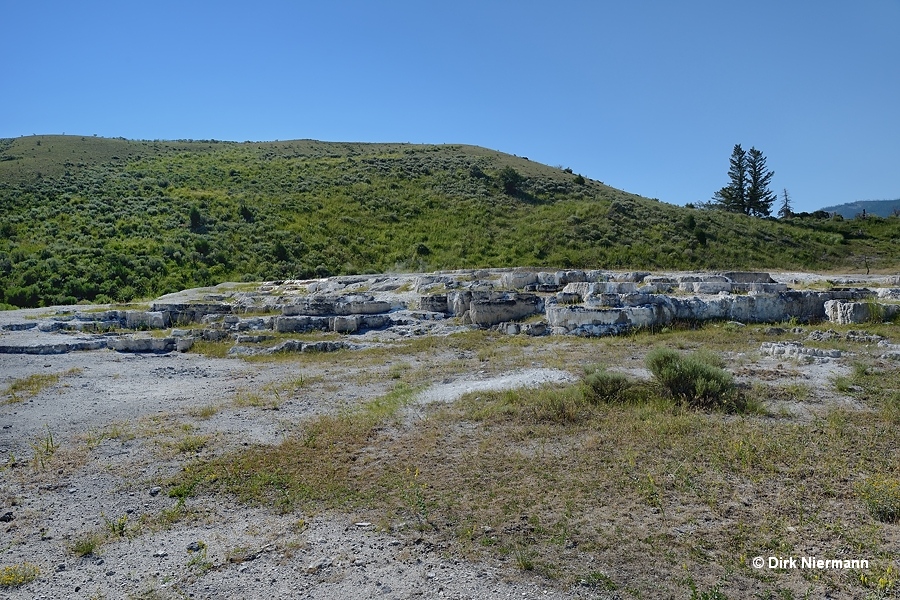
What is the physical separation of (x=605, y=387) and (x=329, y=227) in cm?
3058

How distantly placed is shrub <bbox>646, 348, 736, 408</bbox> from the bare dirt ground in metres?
0.72

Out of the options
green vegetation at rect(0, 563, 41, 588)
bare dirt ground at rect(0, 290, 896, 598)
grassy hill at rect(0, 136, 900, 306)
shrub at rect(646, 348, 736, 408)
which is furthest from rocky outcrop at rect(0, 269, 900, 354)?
green vegetation at rect(0, 563, 41, 588)

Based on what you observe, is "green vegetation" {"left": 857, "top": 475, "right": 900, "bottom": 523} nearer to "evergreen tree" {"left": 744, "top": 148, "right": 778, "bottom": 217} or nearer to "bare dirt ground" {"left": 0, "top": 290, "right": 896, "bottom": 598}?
"bare dirt ground" {"left": 0, "top": 290, "right": 896, "bottom": 598}

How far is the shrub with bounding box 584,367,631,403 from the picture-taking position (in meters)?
7.98

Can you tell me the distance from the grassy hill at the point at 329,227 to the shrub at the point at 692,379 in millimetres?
22930

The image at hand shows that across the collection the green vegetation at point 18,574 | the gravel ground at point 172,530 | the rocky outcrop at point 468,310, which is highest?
the rocky outcrop at point 468,310

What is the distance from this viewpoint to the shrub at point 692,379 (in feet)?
25.0

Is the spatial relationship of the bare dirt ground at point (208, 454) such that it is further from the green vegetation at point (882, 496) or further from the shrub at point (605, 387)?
the green vegetation at point (882, 496)

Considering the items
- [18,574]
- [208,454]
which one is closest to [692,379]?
[208,454]

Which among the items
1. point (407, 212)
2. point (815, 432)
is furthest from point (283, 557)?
point (407, 212)

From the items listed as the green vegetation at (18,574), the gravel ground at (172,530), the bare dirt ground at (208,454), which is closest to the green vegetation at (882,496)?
the bare dirt ground at (208,454)

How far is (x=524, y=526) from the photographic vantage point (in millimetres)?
4742

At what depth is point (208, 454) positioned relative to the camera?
22.4 ft

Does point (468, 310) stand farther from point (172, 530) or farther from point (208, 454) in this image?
point (172, 530)
